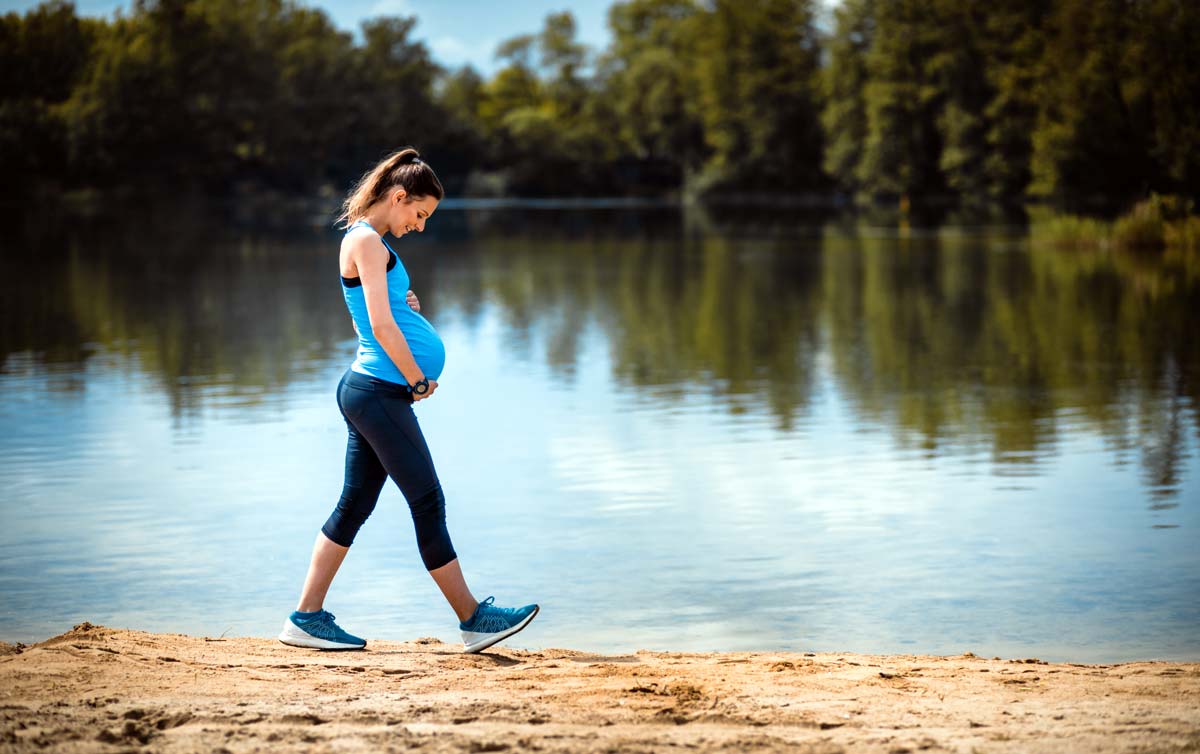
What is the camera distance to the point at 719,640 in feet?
19.3

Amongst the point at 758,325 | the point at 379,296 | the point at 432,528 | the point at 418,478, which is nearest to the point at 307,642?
the point at 432,528

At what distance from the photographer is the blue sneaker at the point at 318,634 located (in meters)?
5.19

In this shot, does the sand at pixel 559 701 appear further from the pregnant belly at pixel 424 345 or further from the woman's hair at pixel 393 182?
the woman's hair at pixel 393 182

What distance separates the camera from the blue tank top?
16.4ft

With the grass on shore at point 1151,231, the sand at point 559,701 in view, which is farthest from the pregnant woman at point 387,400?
the grass on shore at point 1151,231

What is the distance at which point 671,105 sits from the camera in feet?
345

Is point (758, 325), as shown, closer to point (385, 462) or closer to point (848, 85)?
point (385, 462)

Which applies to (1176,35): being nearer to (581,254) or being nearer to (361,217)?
(581,254)

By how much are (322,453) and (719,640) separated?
495 cm

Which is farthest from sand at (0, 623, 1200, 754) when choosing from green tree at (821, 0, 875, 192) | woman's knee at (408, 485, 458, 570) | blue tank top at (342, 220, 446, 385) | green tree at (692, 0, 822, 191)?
green tree at (692, 0, 822, 191)

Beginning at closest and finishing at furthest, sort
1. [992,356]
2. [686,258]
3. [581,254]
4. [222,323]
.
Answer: [992,356] → [222,323] → [686,258] → [581,254]

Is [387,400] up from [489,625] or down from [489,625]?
up

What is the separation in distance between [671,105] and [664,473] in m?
98.2

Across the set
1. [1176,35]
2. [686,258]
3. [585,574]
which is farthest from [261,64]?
[585,574]
